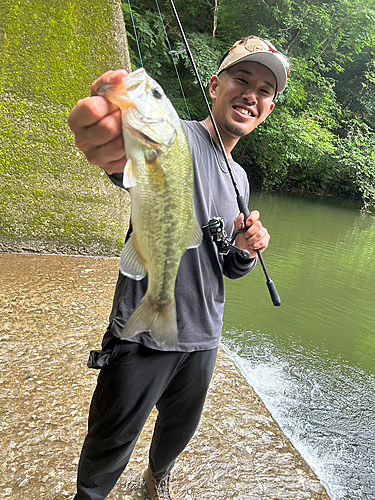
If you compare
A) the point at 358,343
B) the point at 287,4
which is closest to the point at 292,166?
the point at 287,4

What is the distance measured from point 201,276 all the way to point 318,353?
3.52m

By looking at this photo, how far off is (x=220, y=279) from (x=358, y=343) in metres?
4.03

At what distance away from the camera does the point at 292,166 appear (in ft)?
72.6

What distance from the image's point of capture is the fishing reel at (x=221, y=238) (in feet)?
5.41

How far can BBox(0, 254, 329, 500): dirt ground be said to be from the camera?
2.16 metres

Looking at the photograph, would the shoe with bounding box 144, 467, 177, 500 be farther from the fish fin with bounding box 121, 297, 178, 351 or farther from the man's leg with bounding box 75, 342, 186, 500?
the fish fin with bounding box 121, 297, 178, 351

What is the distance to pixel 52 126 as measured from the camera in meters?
5.04

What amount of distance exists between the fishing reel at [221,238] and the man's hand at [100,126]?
1.73 ft

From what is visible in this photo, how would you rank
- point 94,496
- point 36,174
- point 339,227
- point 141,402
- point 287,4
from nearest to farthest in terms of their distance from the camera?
point 141,402, point 94,496, point 36,174, point 339,227, point 287,4

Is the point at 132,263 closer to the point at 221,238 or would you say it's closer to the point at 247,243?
the point at 221,238

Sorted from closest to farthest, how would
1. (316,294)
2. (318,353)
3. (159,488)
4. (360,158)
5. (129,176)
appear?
(129,176) → (159,488) → (318,353) → (316,294) → (360,158)

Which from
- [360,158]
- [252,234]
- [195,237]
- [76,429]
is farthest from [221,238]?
[360,158]

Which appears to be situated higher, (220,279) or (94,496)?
(220,279)

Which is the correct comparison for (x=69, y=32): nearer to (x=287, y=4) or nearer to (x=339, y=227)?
(x=339, y=227)
